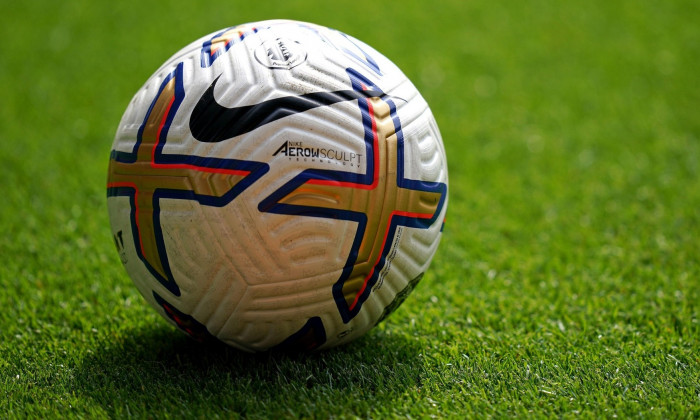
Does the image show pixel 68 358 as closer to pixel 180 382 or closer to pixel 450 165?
pixel 180 382

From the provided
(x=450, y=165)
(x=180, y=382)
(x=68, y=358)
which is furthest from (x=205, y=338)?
(x=450, y=165)

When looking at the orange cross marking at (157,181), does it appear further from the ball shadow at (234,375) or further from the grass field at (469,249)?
the grass field at (469,249)

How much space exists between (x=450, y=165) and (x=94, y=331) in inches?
119

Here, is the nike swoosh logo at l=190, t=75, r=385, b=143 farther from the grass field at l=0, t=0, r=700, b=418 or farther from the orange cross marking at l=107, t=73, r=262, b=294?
the grass field at l=0, t=0, r=700, b=418

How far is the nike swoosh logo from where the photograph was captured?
8.30 feet

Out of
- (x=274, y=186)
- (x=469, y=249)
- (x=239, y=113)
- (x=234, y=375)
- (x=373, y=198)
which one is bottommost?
(x=469, y=249)

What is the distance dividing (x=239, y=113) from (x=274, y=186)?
286mm

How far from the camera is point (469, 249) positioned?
4.23 metres

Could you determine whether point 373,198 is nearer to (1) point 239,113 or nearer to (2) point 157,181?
(1) point 239,113

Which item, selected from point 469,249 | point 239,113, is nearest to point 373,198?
point 239,113

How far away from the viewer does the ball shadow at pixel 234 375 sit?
104 inches

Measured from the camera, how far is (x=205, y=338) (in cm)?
290

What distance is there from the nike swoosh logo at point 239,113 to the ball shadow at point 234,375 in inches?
36.0

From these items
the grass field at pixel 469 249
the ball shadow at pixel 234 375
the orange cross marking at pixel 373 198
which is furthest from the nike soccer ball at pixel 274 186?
the grass field at pixel 469 249
